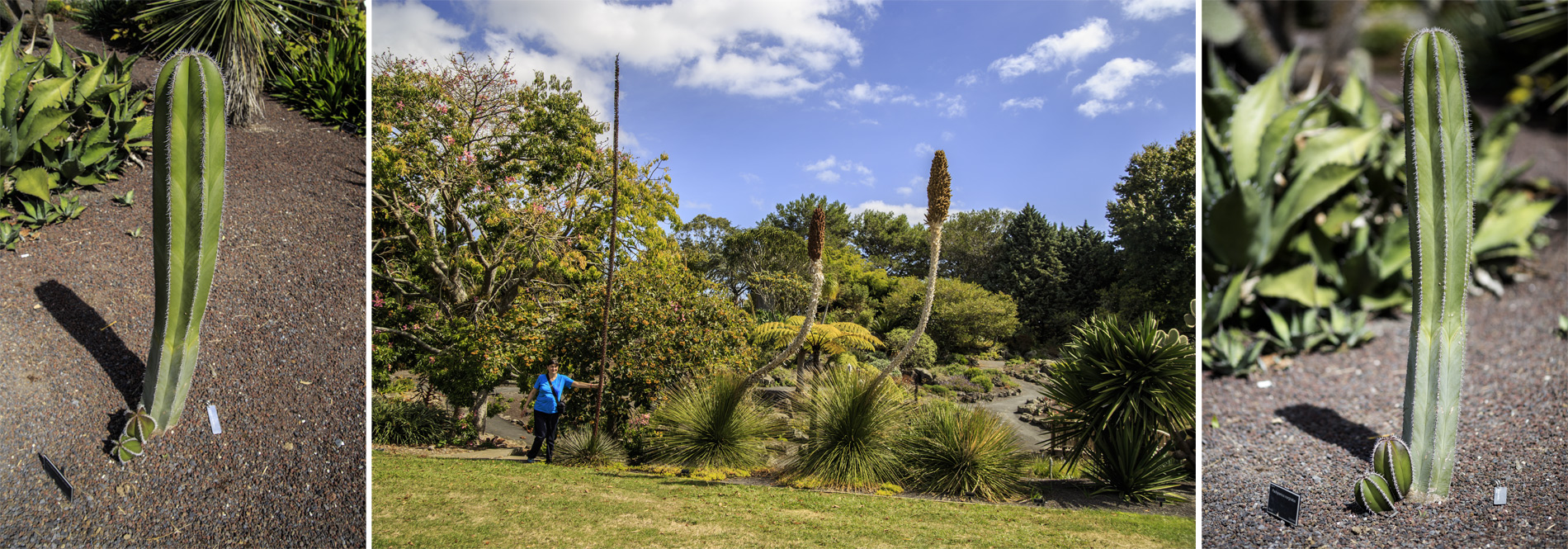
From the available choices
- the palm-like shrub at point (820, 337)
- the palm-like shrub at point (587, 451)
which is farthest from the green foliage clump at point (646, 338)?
the palm-like shrub at point (587, 451)

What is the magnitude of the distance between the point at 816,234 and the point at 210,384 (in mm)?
3312

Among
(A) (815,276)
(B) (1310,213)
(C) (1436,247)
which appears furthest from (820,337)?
(C) (1436,247)

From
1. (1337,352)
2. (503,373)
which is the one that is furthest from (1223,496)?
(503,373)

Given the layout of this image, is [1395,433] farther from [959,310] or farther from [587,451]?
[587,451]

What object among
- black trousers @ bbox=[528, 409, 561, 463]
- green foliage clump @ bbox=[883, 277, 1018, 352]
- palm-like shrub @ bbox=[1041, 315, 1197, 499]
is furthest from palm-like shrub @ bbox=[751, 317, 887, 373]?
black trousers @ bbox=[528, 409, 561, 463]

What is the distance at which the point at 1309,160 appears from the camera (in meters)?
2.19

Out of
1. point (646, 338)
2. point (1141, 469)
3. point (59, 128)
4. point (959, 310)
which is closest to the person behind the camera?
point (1141, 469)

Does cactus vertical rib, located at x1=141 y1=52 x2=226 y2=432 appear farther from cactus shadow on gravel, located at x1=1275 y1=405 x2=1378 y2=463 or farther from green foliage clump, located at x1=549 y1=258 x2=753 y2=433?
cactus shadow on gravel, located at x1=1275 y1=405 x2=1378 y2=463

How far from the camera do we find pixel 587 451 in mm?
4074

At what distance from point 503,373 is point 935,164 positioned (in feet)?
12.4

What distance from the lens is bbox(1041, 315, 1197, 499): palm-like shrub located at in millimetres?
3332

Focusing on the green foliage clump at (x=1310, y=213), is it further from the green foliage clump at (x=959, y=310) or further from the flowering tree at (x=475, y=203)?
the flowering tree at (x=475, y=203)

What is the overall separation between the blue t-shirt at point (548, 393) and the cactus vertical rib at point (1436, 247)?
409cm

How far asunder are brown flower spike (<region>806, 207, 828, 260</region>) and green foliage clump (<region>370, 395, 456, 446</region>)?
3.30 m
